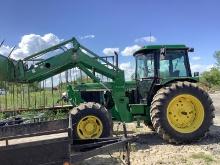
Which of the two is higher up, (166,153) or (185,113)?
(185,113)

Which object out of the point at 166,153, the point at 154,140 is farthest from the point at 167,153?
the point at 154,140

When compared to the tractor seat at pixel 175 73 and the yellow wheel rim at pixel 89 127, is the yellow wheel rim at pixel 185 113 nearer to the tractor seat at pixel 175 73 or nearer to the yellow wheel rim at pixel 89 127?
the tractor seat at pixel 175 73

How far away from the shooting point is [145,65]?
11805 mm

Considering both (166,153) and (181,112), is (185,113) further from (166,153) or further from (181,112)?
(166,153)

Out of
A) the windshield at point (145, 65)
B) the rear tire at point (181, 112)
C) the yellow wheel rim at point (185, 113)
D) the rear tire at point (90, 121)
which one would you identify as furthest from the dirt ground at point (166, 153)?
the windshield at point (145, 65)

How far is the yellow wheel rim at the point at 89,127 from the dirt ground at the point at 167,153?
3.02 feet

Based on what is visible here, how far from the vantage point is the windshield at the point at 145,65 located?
37.9ft

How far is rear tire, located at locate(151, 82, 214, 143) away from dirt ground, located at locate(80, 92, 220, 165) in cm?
29

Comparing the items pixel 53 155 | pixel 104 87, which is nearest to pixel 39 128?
pixel 53 155

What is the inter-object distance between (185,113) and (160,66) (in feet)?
4.63

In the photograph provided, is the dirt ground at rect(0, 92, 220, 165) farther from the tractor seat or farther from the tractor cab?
the tractor seat

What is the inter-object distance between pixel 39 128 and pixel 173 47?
17.4 ft

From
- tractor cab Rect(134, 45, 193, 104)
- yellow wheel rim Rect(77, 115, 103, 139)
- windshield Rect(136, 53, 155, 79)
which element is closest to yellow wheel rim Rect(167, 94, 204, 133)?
tractor cab Rect(134, 45, 193, 104)

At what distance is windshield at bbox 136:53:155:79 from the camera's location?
11.6 meters
